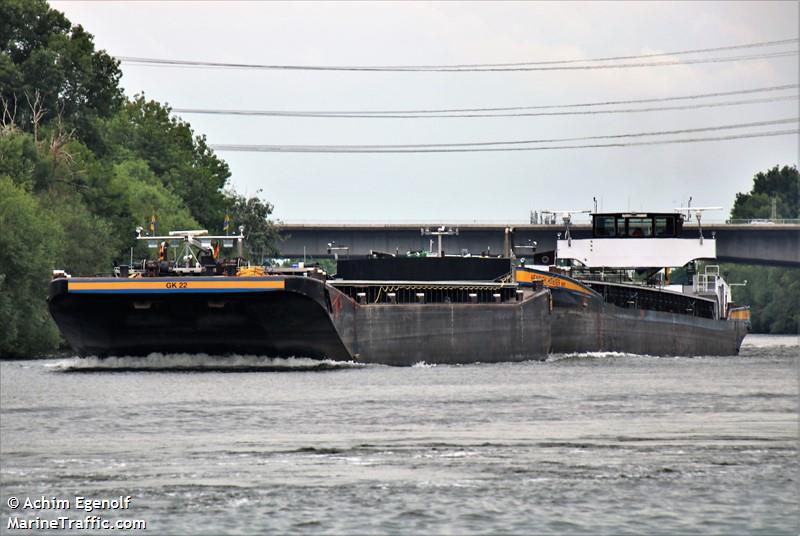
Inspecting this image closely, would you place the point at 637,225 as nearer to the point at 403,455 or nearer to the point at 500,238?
the point at 500,238

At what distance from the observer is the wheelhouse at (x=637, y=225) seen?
106062 millimetres

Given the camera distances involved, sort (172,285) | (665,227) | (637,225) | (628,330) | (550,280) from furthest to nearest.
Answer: (637,225) → (665,227) → (628,330) → (550,280) → (172,285)

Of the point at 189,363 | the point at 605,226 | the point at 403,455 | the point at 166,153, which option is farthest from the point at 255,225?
the point at 403,455

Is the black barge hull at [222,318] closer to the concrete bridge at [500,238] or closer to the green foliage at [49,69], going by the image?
the green foliage at [49,69]

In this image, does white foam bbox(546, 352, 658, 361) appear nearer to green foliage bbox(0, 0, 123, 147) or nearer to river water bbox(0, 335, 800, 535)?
river water bbox(0, 335, 800, 535)

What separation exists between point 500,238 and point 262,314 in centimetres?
8356

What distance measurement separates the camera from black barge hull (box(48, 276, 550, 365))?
65375 millimetres

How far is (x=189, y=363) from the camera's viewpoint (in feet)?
224

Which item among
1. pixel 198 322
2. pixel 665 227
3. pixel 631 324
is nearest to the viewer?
pixel 198 322

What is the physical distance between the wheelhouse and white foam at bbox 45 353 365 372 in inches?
1594

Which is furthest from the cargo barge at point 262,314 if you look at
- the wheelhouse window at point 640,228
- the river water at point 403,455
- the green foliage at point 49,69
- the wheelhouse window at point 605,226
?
the green foliage at point 49,69

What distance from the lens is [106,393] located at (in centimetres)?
5200

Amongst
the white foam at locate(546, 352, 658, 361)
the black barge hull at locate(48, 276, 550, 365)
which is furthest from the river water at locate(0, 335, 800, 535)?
the white foam at locate(546, 352, 658, 361)

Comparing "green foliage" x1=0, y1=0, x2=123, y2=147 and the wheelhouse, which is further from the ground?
"green foliage" x1=0, y1=0, x2=123, y2=147
